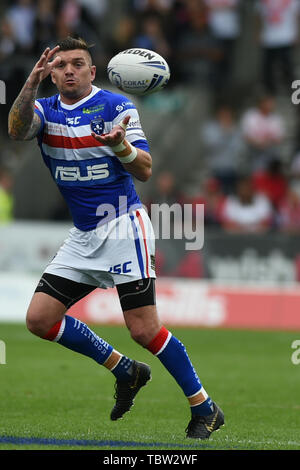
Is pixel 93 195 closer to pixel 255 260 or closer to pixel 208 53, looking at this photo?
pixel 255 260

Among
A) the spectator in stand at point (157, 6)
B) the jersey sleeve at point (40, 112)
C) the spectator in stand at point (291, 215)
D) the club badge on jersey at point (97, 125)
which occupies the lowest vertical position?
the spectator in stand at point (291, 215)

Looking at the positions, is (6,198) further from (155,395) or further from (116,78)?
(116,78)

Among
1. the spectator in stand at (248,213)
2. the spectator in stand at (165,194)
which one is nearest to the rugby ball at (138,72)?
the spectator in stand at (248,213)

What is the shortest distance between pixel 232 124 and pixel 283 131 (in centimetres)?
155

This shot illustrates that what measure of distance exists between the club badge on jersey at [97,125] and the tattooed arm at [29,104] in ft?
1.33

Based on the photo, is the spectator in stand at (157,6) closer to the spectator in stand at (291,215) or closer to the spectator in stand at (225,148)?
the spectator in stand at (225,148)

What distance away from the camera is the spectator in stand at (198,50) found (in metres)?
20.5

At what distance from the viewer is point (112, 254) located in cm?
744

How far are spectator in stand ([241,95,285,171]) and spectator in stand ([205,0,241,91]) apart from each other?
83.3 inches

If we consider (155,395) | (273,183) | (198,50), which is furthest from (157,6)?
(155,395)

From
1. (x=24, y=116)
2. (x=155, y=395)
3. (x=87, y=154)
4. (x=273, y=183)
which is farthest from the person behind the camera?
(x=273, y=183)

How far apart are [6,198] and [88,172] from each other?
11.5 meters

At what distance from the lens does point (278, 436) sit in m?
7.40
